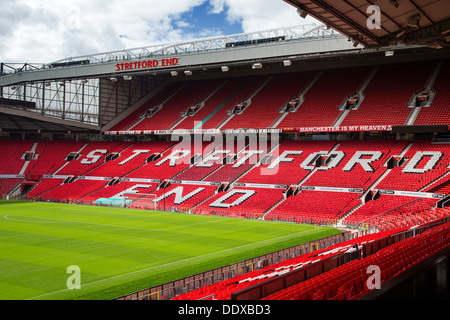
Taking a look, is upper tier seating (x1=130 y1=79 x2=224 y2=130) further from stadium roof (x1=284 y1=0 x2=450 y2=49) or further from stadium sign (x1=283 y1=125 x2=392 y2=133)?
stadium roof (x1=284 y1=0 x2=450 y2=49)

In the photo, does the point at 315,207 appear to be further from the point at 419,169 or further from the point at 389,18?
the point at 389,18

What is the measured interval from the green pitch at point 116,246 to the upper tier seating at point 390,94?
634 inches

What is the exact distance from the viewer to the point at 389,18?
1859 cm

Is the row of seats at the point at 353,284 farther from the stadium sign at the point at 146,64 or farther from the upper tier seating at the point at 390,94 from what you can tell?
the stadium sign at the point at 146,64

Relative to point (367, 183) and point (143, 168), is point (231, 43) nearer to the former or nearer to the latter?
point (143, 168)

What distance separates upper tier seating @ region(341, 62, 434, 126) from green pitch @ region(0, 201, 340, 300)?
Result: 634 inches

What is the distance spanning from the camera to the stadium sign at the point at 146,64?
166 ft

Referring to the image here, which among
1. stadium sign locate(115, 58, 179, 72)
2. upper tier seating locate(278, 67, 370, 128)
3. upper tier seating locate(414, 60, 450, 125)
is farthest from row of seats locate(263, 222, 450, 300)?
stadium sign locate(115, 58, 179, 72)

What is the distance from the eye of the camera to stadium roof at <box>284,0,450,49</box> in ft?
56.6

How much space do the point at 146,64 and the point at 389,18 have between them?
37572mm

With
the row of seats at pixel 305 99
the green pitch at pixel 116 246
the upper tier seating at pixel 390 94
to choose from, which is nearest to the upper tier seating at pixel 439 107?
the row of seats at pixel 305 99

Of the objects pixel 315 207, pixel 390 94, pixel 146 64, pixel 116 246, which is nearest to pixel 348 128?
pixel 390 94

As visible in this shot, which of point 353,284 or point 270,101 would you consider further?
point 270,101
